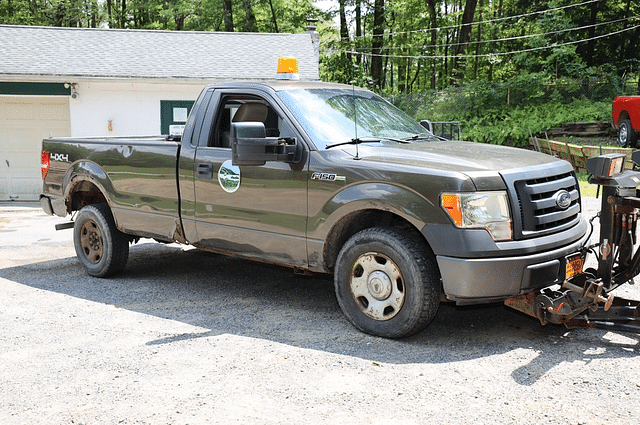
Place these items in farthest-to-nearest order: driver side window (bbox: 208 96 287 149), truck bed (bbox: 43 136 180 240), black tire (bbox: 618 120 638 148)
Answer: black tire (bbox: 618 120 638 148) < truck bed (bbox: 43 136 180 240) < driver side window (bbox: 208 96 287 149)

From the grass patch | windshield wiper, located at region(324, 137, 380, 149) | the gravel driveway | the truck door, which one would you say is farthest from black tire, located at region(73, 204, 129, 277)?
the grass patch

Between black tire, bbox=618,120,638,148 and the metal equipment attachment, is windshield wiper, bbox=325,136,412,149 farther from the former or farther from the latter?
black tire, bbox=618,120,638,148

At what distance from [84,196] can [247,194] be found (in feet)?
9.29

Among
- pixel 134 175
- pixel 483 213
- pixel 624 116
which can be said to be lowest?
pixel 483 213

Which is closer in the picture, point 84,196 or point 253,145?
point 253,145

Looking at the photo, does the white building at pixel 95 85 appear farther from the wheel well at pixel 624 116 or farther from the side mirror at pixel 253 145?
the side mirror at pixel 253 145

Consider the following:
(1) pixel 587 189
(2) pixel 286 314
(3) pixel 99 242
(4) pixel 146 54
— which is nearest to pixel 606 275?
(2) pixel 286 314

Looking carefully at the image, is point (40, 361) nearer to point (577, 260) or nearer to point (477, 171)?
point (477, 171)

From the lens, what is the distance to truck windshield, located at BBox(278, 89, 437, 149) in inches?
212

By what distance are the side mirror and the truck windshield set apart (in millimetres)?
363

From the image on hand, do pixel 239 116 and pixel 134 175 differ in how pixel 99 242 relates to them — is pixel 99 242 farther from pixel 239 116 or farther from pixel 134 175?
pixel 239 116

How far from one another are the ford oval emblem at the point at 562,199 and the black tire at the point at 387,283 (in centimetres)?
98

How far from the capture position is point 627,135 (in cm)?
1772

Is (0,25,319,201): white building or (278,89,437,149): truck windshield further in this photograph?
(0,25,319,201): white building
